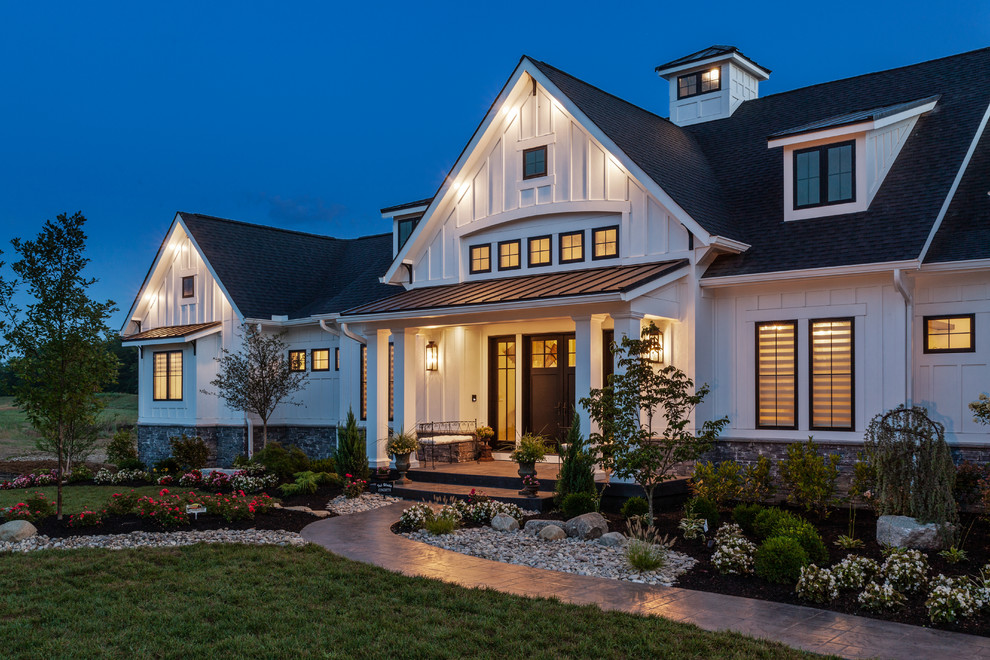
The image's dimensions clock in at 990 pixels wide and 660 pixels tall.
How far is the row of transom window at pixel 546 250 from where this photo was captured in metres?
15.1

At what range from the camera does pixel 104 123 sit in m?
103

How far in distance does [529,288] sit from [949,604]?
29.2 feet

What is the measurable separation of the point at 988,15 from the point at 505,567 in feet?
383

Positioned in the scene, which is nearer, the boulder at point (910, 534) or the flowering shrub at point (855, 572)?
the flowering shrub at point (855, 572)

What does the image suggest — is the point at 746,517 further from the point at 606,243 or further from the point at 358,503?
the point at 358,503

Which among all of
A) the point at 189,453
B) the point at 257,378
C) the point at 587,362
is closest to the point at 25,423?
the point at 189,453

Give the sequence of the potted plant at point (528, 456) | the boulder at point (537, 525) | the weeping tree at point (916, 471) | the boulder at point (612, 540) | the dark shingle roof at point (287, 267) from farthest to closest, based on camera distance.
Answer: the dark shingle roof at point (287, 267) → the potted plant at point (528, 456) → the boulder at point (537, 525) → the boulder at point (612, 540) → the weeping tree at point (916, 471)

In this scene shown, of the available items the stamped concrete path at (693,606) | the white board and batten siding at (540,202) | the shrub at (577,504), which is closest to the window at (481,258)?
the white board and batten siding at (540,202)

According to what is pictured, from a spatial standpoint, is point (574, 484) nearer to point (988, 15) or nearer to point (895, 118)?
point (895, 118)

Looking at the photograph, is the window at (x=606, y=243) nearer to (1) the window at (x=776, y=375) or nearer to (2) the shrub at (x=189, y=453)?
(1) the window at (x=776, y=375)

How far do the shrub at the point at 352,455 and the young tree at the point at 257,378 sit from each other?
12.9 feet

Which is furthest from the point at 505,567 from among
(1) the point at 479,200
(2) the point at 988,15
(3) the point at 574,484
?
(2) the point at 988,15

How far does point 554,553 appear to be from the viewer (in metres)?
10.1

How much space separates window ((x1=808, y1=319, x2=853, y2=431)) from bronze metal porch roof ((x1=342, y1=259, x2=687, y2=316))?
247 cm
